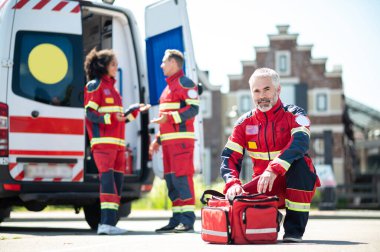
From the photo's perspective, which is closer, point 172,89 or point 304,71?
point 172,89

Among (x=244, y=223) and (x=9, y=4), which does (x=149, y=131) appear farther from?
(x=244, y=223)

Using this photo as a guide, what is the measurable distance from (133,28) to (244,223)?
438cm

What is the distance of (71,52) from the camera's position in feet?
29.9

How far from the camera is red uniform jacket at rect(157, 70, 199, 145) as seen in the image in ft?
27.9

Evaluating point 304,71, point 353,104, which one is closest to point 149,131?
point 304,71

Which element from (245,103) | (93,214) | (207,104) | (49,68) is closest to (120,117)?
(49,68)

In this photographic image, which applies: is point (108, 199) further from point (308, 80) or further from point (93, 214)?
point (308, 80)

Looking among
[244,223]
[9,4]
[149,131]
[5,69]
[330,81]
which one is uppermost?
[330,81]

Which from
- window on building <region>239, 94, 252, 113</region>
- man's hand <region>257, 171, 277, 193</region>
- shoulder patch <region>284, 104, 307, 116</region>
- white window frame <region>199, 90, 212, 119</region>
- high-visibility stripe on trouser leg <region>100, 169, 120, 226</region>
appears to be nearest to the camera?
man's hand <region>257, 171, 277, 193</region>

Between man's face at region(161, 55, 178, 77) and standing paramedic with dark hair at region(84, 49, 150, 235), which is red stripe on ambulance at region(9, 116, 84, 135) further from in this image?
man's face at region(161, 55, 178, 77)

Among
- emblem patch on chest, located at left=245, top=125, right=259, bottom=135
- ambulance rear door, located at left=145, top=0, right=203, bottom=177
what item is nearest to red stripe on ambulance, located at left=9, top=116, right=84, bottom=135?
ambulance rear door, located at left=145, top=0, right=203, bottom=177

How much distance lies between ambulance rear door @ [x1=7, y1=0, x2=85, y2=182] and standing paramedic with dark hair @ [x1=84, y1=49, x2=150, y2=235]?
1.46ft

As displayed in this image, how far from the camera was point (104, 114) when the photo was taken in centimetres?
846

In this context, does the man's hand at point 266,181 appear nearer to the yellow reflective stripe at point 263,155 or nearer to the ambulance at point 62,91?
the yellow reflective stripe at point 263,155
